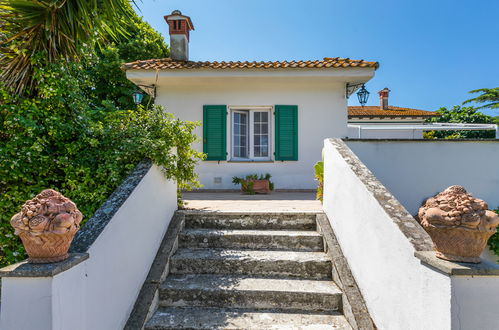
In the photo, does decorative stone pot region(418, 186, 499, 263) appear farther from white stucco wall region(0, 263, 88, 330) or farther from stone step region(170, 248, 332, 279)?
white stucco wall region(0, 263, 88, 330)

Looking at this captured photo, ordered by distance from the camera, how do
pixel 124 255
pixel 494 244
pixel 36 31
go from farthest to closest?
1. pixel 494 244
2. pixel 36 31
3. pixel 124 255

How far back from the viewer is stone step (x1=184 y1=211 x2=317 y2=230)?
3.88 metres

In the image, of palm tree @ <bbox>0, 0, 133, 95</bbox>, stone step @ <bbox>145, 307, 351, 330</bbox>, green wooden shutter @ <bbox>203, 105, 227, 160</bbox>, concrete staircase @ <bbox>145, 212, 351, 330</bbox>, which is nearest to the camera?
stone step @ <bbox>145, 307, 351, 330</bbox>

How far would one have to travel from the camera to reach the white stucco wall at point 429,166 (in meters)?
4.45

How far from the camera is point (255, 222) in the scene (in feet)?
12.7

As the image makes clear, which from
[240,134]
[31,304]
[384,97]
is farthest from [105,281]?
[384,97]

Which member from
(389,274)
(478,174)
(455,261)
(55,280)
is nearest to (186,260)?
(55,280)

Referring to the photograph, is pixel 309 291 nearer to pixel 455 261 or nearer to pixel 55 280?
pixel 455 261

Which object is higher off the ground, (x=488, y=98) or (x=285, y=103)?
(x=488, y=98)

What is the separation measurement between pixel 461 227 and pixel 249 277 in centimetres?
214

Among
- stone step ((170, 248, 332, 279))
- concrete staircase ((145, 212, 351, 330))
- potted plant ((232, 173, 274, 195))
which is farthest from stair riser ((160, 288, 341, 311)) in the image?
potted plant ((232, 173, 274, 195))

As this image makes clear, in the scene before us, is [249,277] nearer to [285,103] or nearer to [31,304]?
[31,304]

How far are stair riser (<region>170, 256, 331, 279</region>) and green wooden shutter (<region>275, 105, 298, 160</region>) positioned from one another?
4859 millimetres

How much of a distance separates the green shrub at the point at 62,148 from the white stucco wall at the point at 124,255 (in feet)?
1.39
